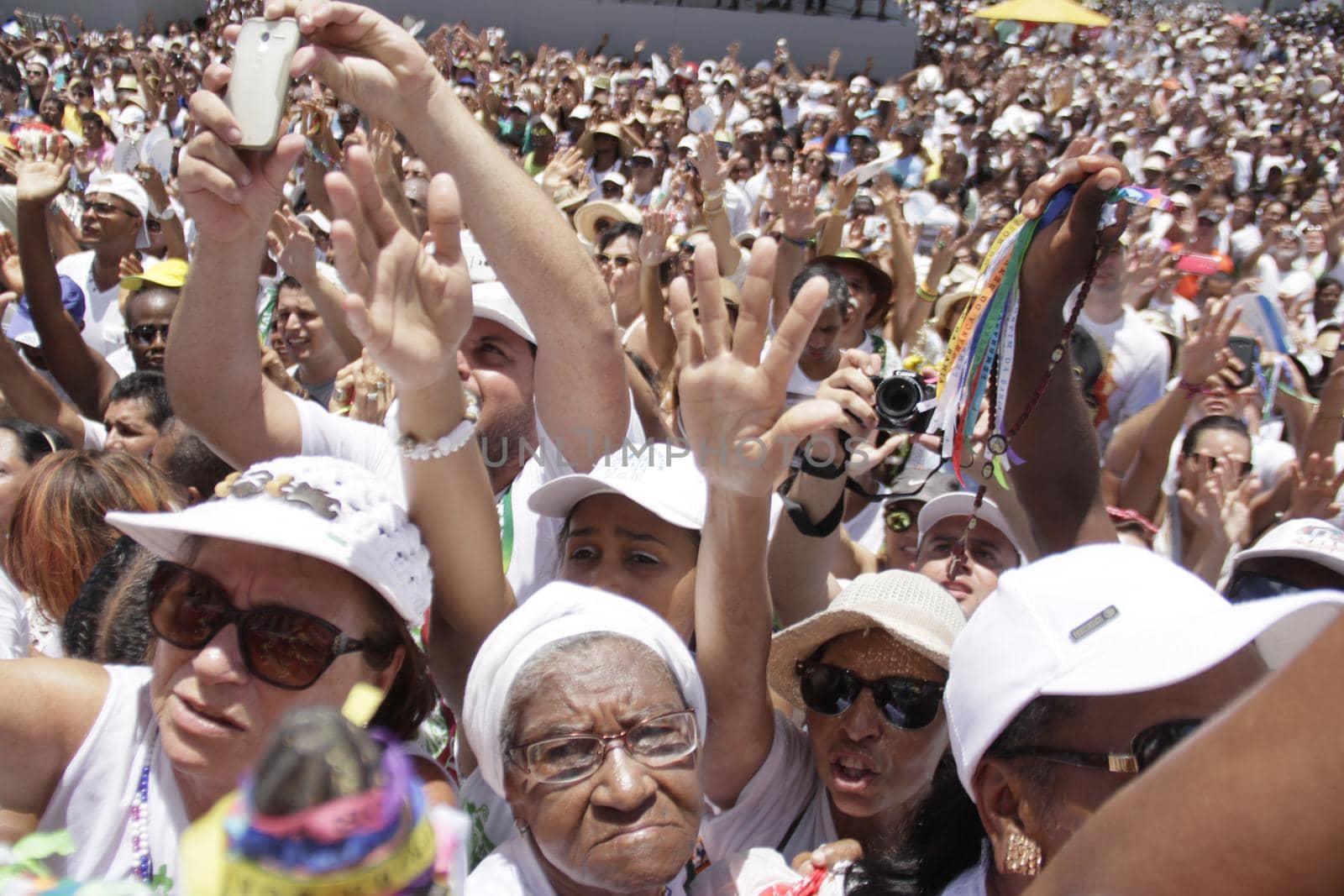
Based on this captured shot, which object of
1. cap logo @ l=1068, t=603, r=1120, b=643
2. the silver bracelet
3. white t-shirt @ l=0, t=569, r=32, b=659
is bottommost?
white t-shirt @ l=0, t=569, r=32, b=659

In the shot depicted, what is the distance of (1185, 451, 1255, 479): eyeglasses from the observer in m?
3.25

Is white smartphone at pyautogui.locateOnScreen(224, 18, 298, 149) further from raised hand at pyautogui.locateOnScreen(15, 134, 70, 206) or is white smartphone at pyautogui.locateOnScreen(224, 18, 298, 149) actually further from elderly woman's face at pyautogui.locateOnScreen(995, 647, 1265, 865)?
raised hand at pyautogui.locateOnScreen(15, 134, 70, 206)

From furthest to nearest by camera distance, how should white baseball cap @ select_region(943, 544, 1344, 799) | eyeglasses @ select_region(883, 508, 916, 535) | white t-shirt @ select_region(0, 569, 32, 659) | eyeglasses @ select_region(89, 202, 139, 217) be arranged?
eyeglasses @ select_region(89, 202, 139, 217), eyeglasses @ select_region(883, 508, 916, 535), white t-shirt @ select_region(0, 569, 32, 659), white baseball cap @ select_region(943, 544, 1344, 799)

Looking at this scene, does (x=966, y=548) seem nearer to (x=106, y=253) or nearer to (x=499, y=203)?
(x=499, y=203)

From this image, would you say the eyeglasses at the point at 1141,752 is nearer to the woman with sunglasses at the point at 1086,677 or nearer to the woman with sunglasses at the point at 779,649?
the woman with sunglasses at the point at 1086,677

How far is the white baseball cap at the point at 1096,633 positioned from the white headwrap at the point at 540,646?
458mm

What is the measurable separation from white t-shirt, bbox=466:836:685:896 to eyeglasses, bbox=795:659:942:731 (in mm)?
492

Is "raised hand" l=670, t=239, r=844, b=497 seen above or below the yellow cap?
above

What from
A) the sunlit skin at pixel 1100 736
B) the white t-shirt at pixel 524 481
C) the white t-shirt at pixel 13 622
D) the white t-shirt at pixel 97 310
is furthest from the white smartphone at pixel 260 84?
the white t-shirt at pixel 97 310

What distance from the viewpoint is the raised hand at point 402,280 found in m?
→ 1.56

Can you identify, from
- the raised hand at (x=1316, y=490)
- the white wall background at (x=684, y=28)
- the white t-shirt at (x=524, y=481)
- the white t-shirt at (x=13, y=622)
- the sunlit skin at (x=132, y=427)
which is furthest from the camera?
the white wall background at (x=684, y=28)

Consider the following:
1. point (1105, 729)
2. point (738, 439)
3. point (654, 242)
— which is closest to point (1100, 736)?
point (1105, 729)

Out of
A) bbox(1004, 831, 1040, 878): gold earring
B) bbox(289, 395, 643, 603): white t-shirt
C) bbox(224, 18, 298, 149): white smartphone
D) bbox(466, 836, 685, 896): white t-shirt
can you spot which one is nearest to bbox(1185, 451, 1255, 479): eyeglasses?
bbox(289, 395, 643, 603): white t-shirt

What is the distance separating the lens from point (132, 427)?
3424mm
